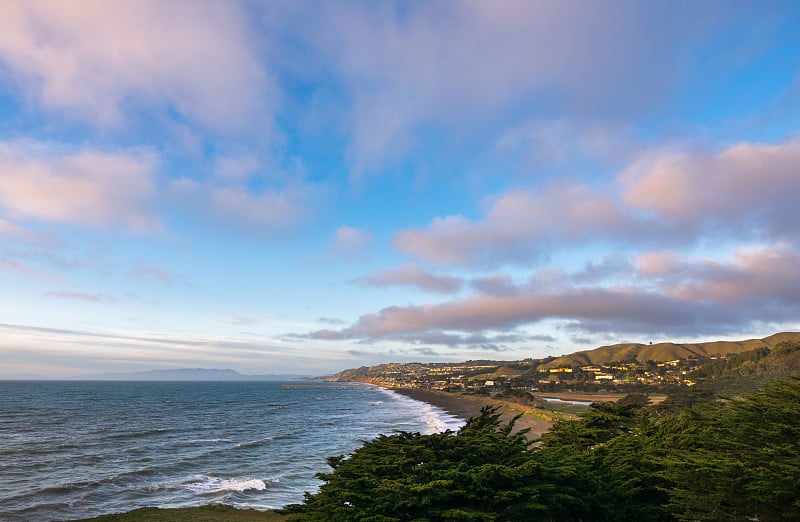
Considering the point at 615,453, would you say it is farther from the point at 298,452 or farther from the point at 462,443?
the point at 298,452

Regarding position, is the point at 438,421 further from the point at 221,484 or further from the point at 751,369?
the point at 751,369

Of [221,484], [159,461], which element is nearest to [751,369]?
[221,484]

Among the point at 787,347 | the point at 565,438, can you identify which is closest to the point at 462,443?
the point at 565,438

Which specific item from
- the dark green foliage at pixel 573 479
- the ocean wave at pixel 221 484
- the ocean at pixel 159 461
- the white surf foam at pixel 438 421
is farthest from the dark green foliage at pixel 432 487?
the white surf foam at pixel 438 421

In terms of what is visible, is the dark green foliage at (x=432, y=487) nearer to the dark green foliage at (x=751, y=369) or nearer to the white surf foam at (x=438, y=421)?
the white surf foam at (x=438, y=421)

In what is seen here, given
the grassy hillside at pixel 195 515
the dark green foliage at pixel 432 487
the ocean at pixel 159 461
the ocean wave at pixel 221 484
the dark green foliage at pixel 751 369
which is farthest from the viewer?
the dark green foliage at pixel 751 369

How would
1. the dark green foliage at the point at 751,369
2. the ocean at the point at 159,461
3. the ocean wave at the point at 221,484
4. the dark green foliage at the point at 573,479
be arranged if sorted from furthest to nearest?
the dark green foliage at the point at 751,369, the ocean wave at the point at 221,484, the ocean at the point at 159,461, the dark green foliage at the point at 573,479

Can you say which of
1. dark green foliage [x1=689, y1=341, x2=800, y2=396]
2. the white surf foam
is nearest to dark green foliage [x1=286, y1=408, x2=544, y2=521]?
the white surf foam

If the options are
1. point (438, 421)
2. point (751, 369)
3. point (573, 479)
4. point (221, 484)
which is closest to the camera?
point (573, 479)

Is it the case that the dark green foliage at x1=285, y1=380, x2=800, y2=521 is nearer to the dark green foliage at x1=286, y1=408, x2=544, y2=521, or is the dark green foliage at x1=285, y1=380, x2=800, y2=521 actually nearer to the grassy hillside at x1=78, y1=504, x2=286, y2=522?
the dark green foliage at x1=286, y1=408, x2=544, y2=521
